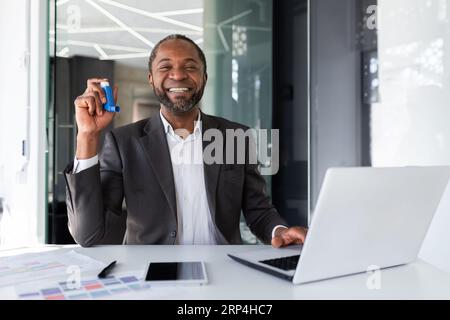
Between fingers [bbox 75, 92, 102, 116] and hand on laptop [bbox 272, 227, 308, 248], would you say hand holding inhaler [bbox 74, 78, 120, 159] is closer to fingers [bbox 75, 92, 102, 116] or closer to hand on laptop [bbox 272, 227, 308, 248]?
fingers [bbox 75, 92, 102, 116]

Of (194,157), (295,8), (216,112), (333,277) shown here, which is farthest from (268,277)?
(295,8)

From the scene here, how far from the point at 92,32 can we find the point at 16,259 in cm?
167

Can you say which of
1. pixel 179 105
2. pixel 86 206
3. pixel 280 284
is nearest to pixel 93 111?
pixel 86 206

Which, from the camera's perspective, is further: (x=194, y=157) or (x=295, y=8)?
(x=295, y=8)

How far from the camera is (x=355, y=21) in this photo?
2385mm

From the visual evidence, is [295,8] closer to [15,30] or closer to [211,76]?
[211,76]

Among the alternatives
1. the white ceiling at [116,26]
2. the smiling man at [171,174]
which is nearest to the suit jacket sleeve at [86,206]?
the smiling man at [171,174]

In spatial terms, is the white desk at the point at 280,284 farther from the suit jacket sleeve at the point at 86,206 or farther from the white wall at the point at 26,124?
the white wall at the point at 26,124

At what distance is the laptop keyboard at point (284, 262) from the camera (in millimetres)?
951

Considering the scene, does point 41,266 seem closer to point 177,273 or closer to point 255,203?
point 177,273

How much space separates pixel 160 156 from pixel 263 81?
144cm

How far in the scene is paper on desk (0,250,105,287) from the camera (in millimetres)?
911

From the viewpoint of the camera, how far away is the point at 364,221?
0.85 m

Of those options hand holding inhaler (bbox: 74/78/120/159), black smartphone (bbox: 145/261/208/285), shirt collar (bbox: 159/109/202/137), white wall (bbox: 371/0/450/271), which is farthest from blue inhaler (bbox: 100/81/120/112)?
white wall (bbox: 371/0/450/271)
